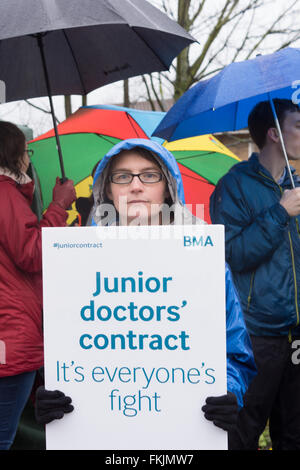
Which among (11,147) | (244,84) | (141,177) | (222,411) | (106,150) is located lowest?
(222,411)

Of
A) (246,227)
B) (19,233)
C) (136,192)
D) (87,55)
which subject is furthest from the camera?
(87,55)

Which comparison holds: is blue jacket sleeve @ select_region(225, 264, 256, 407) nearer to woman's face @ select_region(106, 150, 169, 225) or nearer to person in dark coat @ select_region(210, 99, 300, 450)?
woman's face @ select_region(106, 150, 169, 225)

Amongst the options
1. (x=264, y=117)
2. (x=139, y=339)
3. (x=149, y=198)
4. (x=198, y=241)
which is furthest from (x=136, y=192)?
(x=264, y=117)

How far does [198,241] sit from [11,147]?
3.88ft

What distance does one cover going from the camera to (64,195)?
8.62 ft

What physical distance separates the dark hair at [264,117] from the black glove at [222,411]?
1607mm

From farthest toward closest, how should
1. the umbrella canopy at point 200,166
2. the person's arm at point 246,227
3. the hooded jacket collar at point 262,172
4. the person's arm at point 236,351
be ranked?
the umbrella canopy at point 200,166
the hooded jacket collar at point 262,172
the person's arm at point 246,227
the person's arm at point 236,351

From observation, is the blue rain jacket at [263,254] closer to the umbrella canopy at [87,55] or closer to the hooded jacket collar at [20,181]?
the umbrella canopy at [87,55]

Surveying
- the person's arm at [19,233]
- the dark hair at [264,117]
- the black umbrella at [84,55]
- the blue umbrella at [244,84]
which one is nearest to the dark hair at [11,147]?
the person's arm at [19,233]

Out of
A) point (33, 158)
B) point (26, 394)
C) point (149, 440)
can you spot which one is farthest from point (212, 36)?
point (149, 440)

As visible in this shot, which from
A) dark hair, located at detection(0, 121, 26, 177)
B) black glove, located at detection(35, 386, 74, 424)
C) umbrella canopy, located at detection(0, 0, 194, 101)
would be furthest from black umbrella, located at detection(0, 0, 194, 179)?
black glove, located at detection(35, 386, 74, 424)

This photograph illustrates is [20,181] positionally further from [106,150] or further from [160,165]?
[106,150]

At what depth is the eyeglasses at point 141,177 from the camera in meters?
2.02
